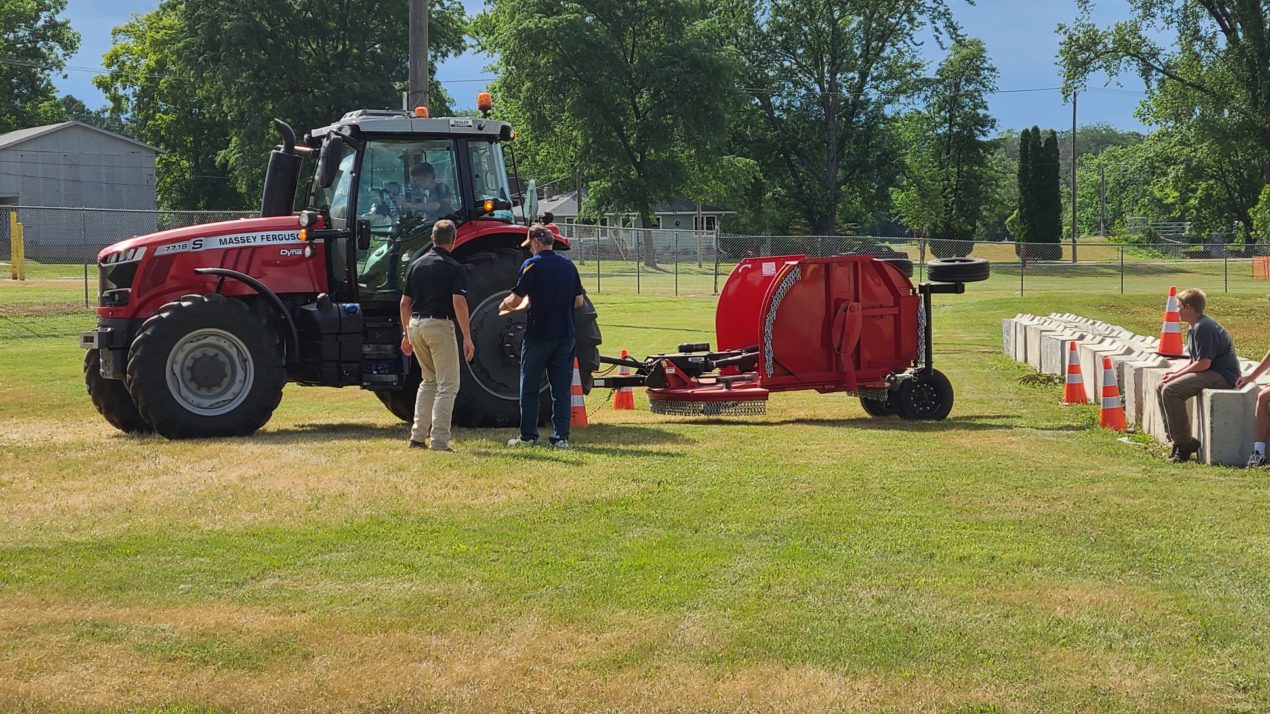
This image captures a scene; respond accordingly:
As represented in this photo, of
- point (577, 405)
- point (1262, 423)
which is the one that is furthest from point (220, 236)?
point (1262, 423)

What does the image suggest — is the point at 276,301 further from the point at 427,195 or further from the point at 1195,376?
the point at 1195,376

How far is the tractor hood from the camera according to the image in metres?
12.0

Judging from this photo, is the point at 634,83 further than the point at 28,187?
Yes

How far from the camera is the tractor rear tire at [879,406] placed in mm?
14617

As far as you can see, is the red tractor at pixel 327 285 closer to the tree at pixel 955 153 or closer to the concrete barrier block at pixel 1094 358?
the concrete barrier block at pixel 1094 358

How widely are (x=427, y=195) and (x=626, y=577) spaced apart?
21.8ft

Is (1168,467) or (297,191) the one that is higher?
(297,191)

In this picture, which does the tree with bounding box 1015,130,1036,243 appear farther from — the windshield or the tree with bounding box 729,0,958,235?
the windshield

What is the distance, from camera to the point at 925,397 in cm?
1445

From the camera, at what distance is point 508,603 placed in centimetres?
654

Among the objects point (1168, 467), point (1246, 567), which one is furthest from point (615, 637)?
point (1168, 467)

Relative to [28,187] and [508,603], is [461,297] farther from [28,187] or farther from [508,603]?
[28,187]

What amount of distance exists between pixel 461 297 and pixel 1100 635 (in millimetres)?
6300

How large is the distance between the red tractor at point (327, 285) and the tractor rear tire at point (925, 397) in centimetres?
352
